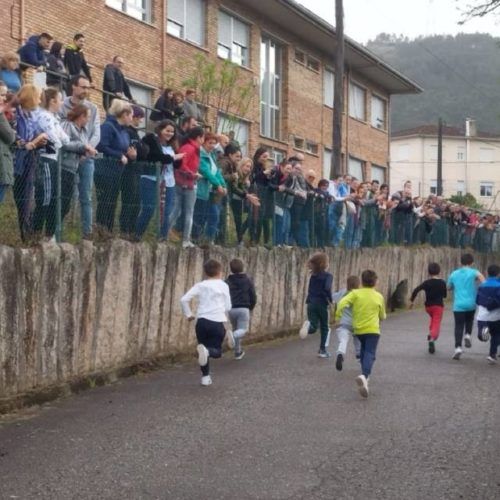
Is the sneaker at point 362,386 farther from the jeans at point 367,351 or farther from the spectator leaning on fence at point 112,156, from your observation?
the spectator leaning on fence at point 112,156

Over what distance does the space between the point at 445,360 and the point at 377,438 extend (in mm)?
6558

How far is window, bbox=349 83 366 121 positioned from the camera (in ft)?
133

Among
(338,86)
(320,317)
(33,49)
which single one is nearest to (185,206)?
(320,317)

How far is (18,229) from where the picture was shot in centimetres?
1080

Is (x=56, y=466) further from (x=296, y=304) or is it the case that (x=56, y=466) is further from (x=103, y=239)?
(x=296, y=304)

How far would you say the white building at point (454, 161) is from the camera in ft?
296

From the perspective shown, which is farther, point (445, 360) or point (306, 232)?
point (306, 232)

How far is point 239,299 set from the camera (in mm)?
14156

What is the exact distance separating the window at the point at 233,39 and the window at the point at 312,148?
19.0ft


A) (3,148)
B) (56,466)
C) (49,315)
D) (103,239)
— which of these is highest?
(3,148)

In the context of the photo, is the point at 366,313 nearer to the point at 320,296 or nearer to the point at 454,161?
the point at 320,296

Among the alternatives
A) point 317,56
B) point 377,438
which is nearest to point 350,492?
point 377,438

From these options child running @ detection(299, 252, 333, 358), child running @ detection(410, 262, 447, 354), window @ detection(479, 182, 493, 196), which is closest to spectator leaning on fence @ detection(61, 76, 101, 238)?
child running @ detection(299, 252, 333, 358)

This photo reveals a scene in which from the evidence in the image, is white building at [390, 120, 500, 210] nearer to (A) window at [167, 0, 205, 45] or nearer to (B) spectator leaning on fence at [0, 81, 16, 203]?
(A) window at [167, 0, 205, 45]
